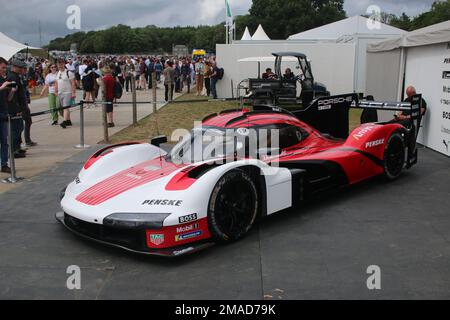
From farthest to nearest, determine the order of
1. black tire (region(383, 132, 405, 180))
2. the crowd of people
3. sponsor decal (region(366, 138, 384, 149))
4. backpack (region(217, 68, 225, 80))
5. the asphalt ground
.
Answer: backpack (region(217, 68, 225, 80))
the crowd of people
black tire (region(383, 132, 405, 180))
sponsor decal (region(366, 138, 384, 149))
the asphalt ground

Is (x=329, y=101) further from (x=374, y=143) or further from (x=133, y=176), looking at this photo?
(x=133, y=176)

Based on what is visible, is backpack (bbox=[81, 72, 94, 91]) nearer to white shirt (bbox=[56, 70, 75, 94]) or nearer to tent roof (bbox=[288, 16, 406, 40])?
white shirt (bbox=[56, 70, 75, 94])

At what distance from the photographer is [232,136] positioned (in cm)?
580

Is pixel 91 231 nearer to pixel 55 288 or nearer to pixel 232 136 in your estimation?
pixel 55 288

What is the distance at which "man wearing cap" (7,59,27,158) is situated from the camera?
8.48 m

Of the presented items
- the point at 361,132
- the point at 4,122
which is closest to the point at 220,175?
the point at 361,132

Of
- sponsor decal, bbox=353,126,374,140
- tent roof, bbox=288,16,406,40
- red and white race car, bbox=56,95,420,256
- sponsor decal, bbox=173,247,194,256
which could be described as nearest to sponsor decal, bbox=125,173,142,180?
red and white race car, bbox=56,95,420,256

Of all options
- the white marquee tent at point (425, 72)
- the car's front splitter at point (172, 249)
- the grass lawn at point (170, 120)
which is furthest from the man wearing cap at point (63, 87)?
the car's front splitter at point (172, 249)

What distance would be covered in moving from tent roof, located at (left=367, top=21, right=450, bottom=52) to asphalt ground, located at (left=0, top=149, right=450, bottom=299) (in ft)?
14.3

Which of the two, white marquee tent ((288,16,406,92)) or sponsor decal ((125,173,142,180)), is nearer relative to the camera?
sponsor decal ((125,173,142,180))

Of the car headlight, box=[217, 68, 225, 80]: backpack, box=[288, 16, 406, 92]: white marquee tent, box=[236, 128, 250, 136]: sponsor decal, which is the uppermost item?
box=[288, 16, 406, 92]: white marquee tent

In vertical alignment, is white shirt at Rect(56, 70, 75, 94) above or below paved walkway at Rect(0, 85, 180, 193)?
above

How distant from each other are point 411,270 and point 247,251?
1513 millimetres
